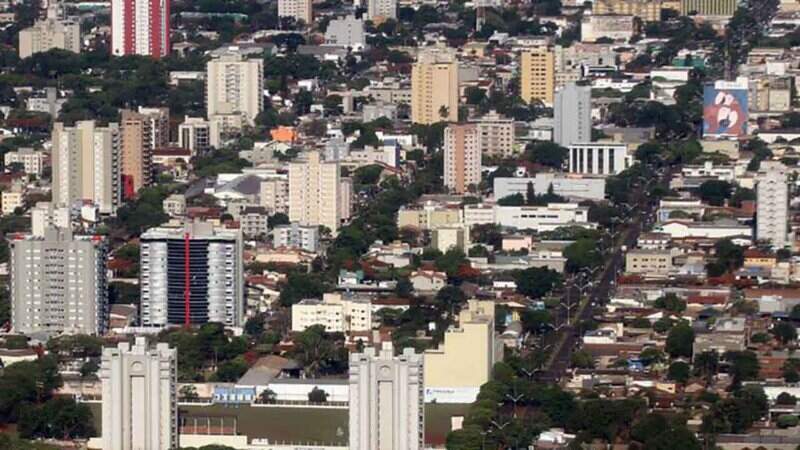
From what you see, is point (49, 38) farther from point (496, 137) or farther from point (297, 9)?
point (496, 137)

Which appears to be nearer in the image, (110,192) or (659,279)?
(659,279)

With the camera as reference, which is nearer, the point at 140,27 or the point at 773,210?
the point at 773,210

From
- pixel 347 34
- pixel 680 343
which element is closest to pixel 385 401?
pixel 680 343

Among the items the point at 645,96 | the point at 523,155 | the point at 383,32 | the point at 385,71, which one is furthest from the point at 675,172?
the point at 383,32

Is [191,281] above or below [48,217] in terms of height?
below

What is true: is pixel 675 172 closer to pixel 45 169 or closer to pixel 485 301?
pixel 45 169

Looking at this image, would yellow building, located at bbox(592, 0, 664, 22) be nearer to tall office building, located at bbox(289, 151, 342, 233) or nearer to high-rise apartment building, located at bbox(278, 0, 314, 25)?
high-rise apartment building, located at bbox(278, 0, 314, 25)

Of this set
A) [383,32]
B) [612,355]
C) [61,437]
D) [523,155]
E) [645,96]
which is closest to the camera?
[61,437]

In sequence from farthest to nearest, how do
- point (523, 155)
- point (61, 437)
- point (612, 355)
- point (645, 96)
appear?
point (645, 96)
point (523, 155)
point (612, 355)
point (61, 437)
